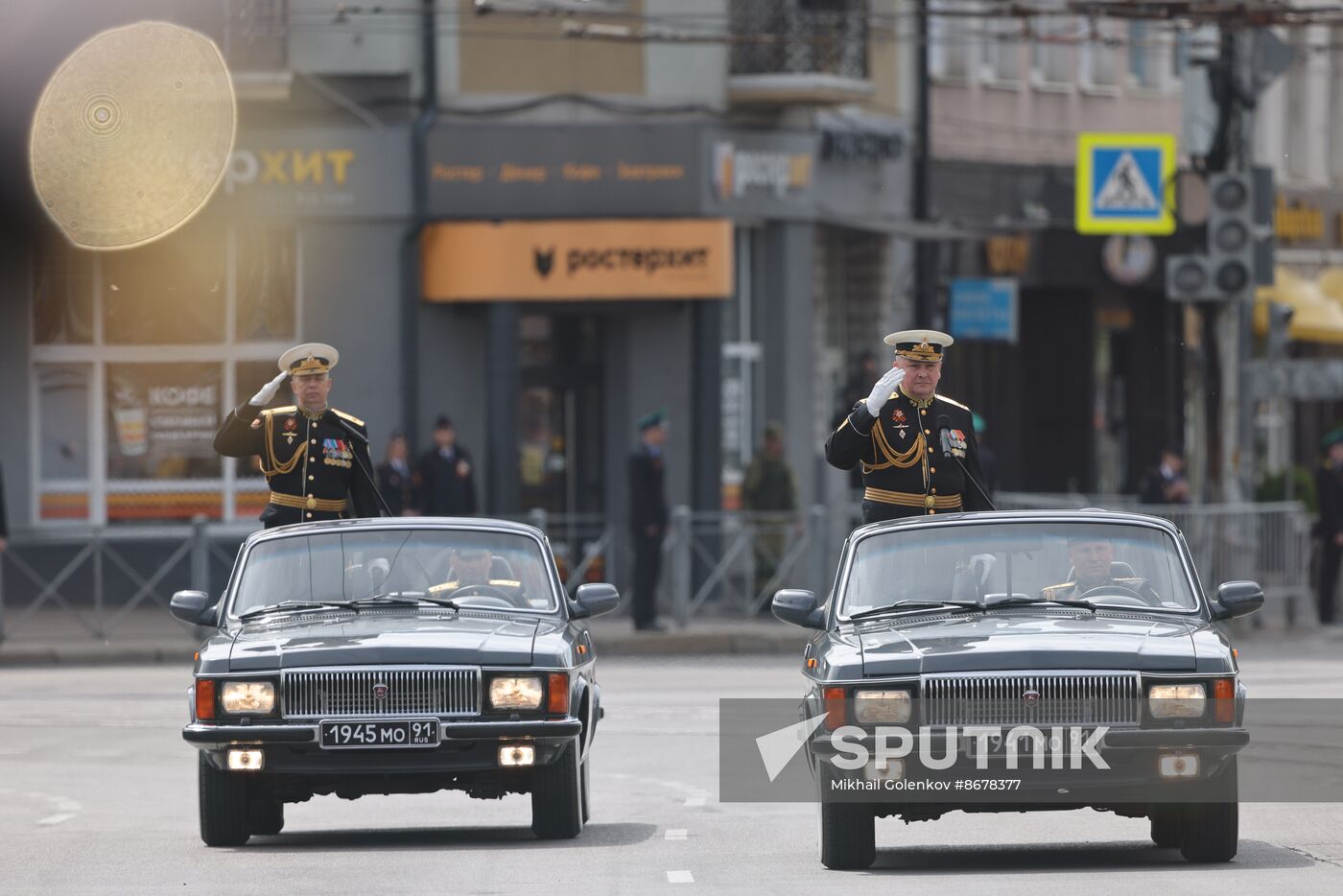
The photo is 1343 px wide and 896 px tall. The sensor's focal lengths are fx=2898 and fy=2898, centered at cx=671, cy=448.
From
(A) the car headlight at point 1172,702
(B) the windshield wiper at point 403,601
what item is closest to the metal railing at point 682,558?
(B) the windshield wiper at point 403,601

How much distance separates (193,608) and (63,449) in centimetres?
1818

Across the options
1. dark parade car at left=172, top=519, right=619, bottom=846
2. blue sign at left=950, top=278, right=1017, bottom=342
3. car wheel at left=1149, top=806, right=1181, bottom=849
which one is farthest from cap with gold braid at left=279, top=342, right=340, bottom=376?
blue sign at left=950, top=278, right=1017, bottom=342

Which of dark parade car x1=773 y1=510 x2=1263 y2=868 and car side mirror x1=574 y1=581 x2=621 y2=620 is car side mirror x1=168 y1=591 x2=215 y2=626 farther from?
dark parade car x1=773 y1=510 x2=1263 y2=868

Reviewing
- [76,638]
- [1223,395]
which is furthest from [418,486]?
[1223,395]

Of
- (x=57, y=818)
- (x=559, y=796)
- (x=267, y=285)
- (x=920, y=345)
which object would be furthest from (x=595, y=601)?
(x=267, y=285)

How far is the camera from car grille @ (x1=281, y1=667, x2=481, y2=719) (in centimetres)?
1152

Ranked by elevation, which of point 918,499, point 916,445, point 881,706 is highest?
point 916,445

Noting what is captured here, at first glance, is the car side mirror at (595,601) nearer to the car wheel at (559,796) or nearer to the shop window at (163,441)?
the car wheel at (559,796)

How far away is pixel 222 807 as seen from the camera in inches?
471

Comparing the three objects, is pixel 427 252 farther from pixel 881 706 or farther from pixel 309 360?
pixel 881 706

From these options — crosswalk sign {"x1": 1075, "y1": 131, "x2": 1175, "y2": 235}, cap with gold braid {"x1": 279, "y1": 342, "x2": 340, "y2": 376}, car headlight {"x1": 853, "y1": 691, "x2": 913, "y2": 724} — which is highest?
crosswalk sign {"x1": 1075, "y1": 131, "x2": 1175, "y2": 235}

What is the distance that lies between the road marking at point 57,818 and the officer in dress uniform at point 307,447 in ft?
5.69

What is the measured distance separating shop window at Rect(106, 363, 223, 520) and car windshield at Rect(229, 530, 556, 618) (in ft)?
57.5

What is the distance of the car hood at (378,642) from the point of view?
1159 centimetres
